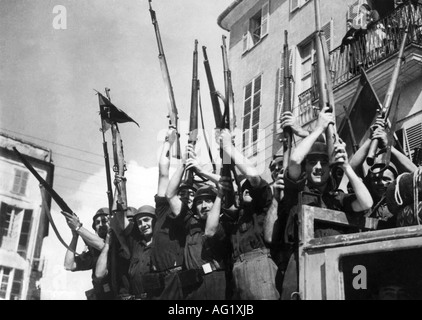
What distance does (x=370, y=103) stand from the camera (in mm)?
5160

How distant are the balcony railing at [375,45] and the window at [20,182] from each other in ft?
17.4

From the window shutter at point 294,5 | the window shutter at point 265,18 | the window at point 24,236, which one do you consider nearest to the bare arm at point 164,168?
the window at point 24,236

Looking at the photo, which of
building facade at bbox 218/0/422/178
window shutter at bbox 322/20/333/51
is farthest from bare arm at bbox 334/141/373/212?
window shutter at bbox 322/20/333/51

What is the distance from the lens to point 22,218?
6.39 metres

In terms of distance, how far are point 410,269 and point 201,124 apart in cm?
353

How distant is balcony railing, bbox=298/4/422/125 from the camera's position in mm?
8117

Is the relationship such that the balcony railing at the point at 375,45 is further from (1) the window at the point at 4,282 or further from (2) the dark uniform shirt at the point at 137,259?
(1) the window at the point at 4,282

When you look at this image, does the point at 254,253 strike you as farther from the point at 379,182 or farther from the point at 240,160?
the point at 379,182

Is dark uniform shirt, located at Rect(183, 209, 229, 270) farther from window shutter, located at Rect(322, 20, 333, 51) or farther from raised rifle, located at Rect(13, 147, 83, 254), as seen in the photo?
window shutter, located at Rect(322, 20, 333, 51)

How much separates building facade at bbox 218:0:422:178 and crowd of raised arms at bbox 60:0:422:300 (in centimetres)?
302

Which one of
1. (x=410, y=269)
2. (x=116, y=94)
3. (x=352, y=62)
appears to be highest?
(x=352, y=62)
